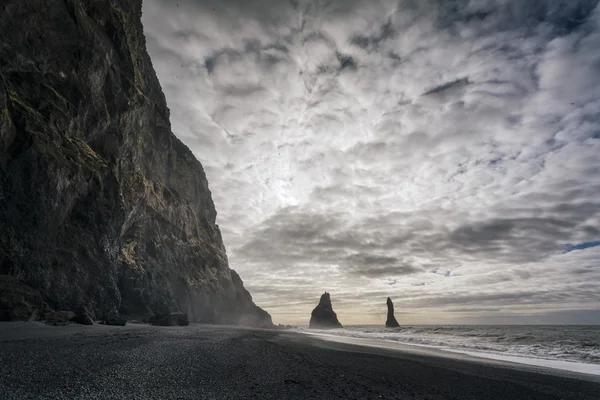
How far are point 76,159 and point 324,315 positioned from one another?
503 feet

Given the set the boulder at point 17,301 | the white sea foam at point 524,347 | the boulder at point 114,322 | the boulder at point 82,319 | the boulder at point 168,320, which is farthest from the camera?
the boulder at point 168,320

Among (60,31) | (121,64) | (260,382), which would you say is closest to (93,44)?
(60,31)

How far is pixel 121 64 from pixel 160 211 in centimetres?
2526

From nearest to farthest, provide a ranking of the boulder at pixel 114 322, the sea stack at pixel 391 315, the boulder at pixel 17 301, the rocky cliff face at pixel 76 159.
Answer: the boulder at pixel 17 301 < the rocky cliff face at pixel 76 159 < the boulder at pixel 114 322 < the sea stack at pixel 391 315

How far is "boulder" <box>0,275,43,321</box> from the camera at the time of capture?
15672 mm

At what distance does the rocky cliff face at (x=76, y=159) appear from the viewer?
19.9 m

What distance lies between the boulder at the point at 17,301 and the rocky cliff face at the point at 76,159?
55.7 inches

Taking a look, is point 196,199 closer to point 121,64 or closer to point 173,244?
point 173,244

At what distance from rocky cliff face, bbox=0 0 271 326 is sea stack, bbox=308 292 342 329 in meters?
128

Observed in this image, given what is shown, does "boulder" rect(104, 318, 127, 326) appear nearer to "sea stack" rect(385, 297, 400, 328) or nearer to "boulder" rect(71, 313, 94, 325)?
"boulder" rect(71, 313, 94, 325)

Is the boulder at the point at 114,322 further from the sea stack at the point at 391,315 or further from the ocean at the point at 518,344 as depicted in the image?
the sea stack at the point at 391,315

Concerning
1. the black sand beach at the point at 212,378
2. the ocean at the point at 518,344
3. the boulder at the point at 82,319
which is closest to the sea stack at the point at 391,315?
the ocean at the point at 518,344

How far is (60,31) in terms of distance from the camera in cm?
2370

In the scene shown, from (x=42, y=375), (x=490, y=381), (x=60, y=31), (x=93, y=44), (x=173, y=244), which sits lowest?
(x=490, y=381)
